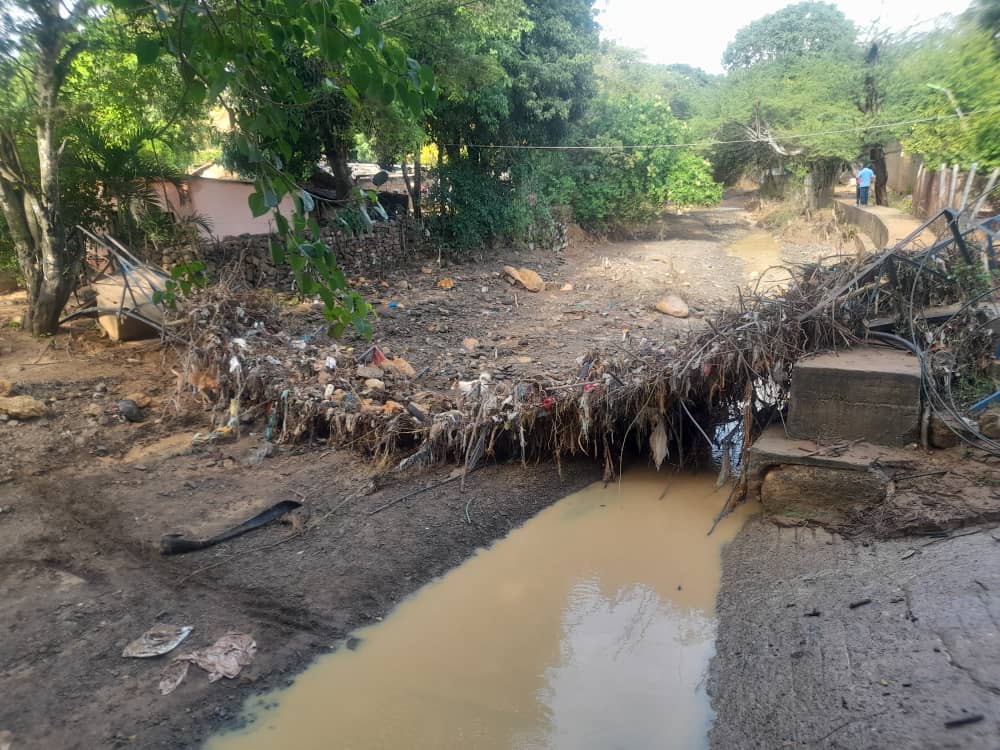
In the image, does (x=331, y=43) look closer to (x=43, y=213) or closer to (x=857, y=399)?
(x=857, y=399)

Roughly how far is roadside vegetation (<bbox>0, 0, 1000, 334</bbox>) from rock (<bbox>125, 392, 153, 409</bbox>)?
2.27 meters

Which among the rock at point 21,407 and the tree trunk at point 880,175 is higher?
the tree trunk at point 880,175

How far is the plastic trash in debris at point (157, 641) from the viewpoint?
3184mm

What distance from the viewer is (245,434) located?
5.69 m

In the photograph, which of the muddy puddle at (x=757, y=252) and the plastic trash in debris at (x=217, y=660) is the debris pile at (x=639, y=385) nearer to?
the plastic trash in debris at (x=217, y=660)

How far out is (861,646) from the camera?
2.88 m

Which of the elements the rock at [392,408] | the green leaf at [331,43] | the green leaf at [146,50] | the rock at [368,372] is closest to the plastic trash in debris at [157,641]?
the rock at [392,408]

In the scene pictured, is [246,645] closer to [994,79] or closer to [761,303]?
[761,303]

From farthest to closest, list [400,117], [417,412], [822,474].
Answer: [400,117] < [417,412] < [822,474]

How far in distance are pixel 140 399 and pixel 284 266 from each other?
17.7 ft

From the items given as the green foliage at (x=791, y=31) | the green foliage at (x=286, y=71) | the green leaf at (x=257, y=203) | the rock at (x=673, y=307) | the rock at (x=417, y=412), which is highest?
the green foliage at (x=791, y=31)

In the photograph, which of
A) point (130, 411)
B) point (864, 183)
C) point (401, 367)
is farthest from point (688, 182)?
point (130, 411)

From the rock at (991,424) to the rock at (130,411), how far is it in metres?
6.27

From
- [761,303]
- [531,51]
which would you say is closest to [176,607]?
[761,303]
